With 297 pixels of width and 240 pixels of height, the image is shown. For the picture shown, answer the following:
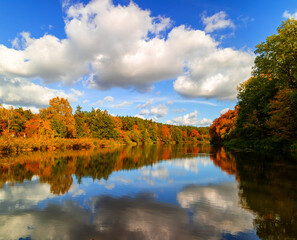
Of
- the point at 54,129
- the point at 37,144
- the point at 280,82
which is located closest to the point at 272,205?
the point at 280,82

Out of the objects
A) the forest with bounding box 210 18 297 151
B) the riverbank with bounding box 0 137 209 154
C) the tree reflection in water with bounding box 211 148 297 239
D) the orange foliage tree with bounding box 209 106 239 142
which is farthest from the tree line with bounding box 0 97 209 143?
the forest with bounding box 210 18 297 151

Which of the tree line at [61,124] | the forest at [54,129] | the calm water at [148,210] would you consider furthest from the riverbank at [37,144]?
the calm water at [148,210]

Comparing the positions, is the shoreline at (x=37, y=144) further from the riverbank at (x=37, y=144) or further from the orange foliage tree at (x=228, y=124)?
the orange foliage tree at (x=228, y=124)

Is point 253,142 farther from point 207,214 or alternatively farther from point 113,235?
point 113,235

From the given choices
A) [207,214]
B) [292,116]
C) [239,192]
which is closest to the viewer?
[207,214]

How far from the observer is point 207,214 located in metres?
6.27

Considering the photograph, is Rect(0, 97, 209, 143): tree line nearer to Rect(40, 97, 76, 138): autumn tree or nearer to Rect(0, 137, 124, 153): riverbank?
Rect(40, 97, 76, 138): autumn tree

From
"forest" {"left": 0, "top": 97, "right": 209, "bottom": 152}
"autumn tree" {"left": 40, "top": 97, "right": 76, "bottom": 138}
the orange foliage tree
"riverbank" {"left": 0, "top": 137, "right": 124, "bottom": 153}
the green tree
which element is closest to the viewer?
the green tree

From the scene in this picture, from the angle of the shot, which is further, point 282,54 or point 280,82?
point 280,82

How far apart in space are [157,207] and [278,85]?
91.8ft

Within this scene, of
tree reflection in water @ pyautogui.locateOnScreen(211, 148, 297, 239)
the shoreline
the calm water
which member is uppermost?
the shoreline

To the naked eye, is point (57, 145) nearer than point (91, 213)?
No

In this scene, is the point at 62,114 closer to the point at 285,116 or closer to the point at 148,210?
the point at 285,116

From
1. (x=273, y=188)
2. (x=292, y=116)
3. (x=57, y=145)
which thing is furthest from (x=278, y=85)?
(x=57, y=145)
